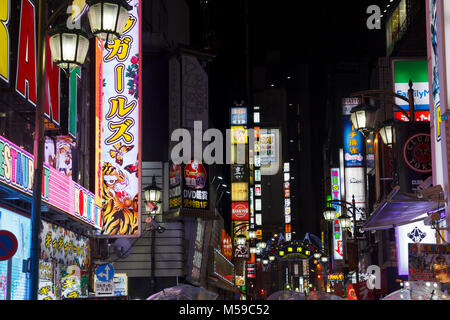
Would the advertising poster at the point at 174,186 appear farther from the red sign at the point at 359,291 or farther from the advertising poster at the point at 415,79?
the advertising poster at the point at 415,79

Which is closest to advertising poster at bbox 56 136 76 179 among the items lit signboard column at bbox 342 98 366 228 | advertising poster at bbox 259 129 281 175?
lit signboard column at bbox 342 98 366 228

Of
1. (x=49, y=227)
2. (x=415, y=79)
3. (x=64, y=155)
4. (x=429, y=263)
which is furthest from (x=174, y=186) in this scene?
(x=429, y=263)

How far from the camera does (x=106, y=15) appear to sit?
11516mm

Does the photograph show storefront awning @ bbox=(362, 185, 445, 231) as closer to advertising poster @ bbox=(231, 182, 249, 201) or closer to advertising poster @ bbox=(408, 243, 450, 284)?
advertising poster @ bbox=(408, 243, 450, 284)

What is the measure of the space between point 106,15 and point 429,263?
813 cm

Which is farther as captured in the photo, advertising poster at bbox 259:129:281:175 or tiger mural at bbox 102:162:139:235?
advertising poster at bbox 259:129:281:175

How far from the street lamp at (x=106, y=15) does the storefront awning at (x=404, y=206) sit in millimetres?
8793

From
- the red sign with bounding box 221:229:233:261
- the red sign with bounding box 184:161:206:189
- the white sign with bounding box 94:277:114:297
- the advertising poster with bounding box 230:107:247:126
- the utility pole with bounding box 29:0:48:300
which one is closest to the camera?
the utility pole with bounding box 29:0:48:300

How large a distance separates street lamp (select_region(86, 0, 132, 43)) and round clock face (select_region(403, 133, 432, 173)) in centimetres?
1108

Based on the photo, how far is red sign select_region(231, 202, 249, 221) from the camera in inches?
2726

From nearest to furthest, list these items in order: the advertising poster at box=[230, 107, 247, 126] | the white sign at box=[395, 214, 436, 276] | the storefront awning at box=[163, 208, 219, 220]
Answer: the white sign at box=[395, 214, 436, 276] < the storefront awning at box=[163, 208, 219, 220] < the advertising poster at box=[230, 107, 247, 126]

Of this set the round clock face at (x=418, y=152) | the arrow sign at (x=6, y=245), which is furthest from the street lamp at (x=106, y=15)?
the round clock face at (x=418, y=152)
